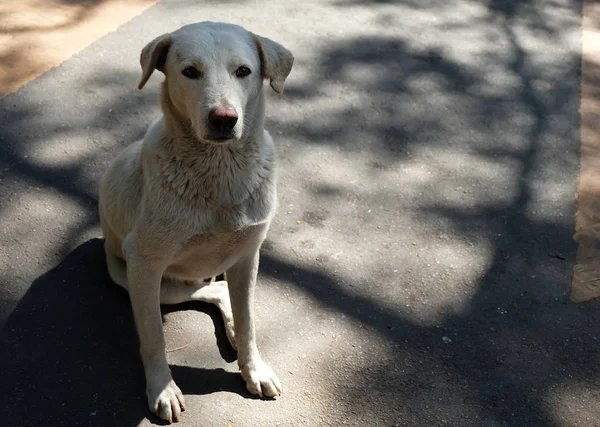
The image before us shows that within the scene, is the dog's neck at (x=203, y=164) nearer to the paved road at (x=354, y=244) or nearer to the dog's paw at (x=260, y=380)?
the dog's paw at (x=260, y=380)

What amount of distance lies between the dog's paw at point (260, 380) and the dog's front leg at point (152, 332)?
31 cm

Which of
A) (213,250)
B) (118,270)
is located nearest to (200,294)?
(118,270)

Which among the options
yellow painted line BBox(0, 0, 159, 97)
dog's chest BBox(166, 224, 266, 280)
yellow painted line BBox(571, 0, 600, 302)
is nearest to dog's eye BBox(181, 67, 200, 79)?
dog's chest BBox(166, 224, 266, 280)

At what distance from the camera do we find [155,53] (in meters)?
3.04

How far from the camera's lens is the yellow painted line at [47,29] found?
5.60 metres

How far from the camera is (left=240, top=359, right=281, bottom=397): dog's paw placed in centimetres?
343

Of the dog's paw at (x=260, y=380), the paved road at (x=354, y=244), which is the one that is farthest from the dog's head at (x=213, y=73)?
the paved road at (x=354, y=244)

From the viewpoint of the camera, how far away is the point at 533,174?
202 inches

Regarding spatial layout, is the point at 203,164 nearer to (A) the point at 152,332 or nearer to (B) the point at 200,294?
(A) the point at 152,332

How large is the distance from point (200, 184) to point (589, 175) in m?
3.10

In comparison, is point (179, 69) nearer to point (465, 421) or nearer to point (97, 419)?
point (97, 419)

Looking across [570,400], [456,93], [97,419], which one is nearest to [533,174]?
[456,93]

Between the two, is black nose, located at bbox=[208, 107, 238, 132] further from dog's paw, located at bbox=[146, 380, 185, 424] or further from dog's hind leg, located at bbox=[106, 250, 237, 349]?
dog's paw, located at bbox=[146, 380, 185, 424]

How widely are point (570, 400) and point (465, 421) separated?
535 millimetres
